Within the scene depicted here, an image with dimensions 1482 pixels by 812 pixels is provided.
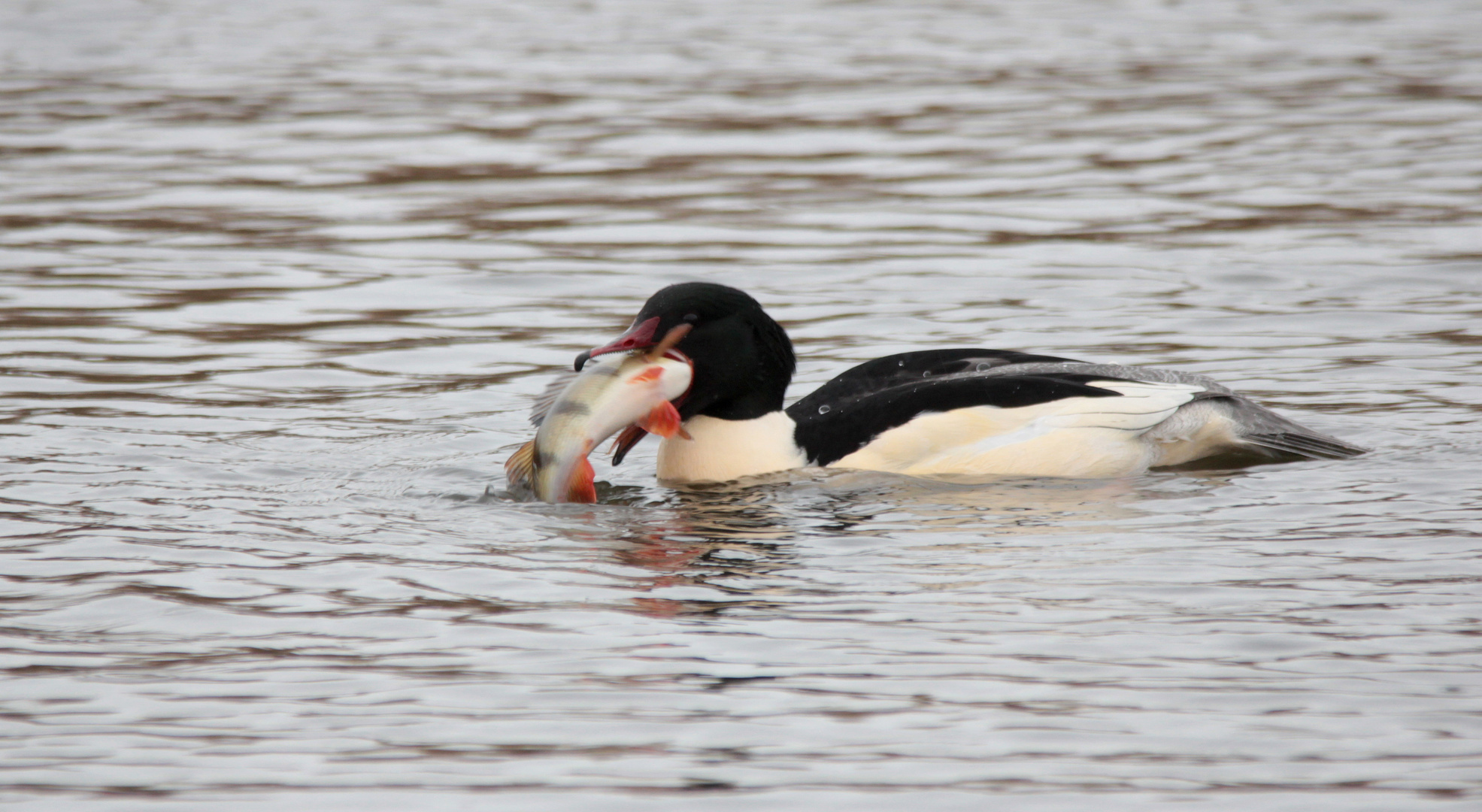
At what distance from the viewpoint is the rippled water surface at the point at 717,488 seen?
14.5ft

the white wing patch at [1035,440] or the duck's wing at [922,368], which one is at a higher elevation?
the duck's wing at [922,368]

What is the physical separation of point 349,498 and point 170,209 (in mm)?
6737

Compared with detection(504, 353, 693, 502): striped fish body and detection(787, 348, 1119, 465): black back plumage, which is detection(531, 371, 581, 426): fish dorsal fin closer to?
detection(504, 353, 693, 502): striped fish body

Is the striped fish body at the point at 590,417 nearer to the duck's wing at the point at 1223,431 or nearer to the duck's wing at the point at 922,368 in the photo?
the duck's wing at the point at 922,368

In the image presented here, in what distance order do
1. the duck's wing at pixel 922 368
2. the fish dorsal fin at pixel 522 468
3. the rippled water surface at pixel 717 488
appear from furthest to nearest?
the duck's wing at pixel 922 368 < the fish dorsal fin at pixel 522 468 < the rippled water surface at pixel 717 488

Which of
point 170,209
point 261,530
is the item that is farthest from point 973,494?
point 170,209

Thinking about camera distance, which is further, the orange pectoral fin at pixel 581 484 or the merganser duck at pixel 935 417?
the merganser duck at pixel 935 417

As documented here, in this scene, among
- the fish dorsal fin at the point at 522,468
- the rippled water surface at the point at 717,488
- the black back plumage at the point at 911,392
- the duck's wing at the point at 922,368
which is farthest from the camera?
the duck's wing at the point at 922,368

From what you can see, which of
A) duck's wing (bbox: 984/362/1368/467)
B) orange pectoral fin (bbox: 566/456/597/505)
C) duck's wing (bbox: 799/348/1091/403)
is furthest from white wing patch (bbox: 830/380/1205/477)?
orange pectoral fin (bbox: 566/456/597/505)

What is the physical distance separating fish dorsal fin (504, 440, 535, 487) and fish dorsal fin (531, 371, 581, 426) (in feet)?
0.29

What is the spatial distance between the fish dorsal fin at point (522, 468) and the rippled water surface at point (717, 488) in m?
0.09

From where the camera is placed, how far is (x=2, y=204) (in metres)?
12.9

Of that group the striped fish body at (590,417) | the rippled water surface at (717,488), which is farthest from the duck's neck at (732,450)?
the striped fish body at (590,417)

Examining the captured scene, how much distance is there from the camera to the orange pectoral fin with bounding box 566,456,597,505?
6609 millimetres
